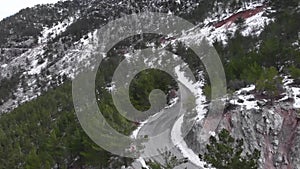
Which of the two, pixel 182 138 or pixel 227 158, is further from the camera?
pixel 182 138

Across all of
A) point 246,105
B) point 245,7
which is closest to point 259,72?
point 246,105

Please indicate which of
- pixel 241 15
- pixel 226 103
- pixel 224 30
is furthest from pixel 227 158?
pixel 241 15

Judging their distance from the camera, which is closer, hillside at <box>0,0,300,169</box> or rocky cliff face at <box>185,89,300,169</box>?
rocky cliff face at <box>185,89,300,169</box>

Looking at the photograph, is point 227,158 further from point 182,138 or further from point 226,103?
point 226,103

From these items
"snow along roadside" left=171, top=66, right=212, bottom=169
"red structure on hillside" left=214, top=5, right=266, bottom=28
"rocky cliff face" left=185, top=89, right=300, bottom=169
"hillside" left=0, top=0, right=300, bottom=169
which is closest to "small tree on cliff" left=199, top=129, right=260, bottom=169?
"snow along roadside" left=171, top=66, right=212, bottom=169

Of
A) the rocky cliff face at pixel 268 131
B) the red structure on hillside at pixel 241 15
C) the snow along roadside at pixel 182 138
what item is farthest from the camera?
the red structure on hillside at pixel 241 15

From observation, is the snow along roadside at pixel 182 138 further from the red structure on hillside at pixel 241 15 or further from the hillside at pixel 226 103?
the red structure on hillside at pixel 241 15

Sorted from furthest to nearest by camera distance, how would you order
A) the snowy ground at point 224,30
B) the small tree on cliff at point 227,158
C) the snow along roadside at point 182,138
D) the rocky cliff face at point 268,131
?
the snowy ground at point 224,30, the snow along roadside at point 182,138, the rocky cliff face at point 268,131, the small tree on cliff at point 227,158

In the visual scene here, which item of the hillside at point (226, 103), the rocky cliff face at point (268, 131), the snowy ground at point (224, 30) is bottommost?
the rocky cliff face at point (268, 131)

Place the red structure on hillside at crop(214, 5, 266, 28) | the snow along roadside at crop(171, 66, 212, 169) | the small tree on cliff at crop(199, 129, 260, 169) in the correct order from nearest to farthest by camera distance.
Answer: the small tree on cliff at crop(199, 129, 260, 169)
the snow along roadside at crop(171, 66, 212, 169)
the red structure on hillside at crop(214, 5, 266, 28)

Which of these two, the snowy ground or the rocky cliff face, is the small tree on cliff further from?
the snowy ground

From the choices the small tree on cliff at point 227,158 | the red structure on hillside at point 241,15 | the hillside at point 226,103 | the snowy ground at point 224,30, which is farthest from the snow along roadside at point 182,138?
the red structure on hillside at point 241,15

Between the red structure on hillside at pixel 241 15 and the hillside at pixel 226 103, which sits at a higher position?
the red structure on hillside at pixel 241 15
